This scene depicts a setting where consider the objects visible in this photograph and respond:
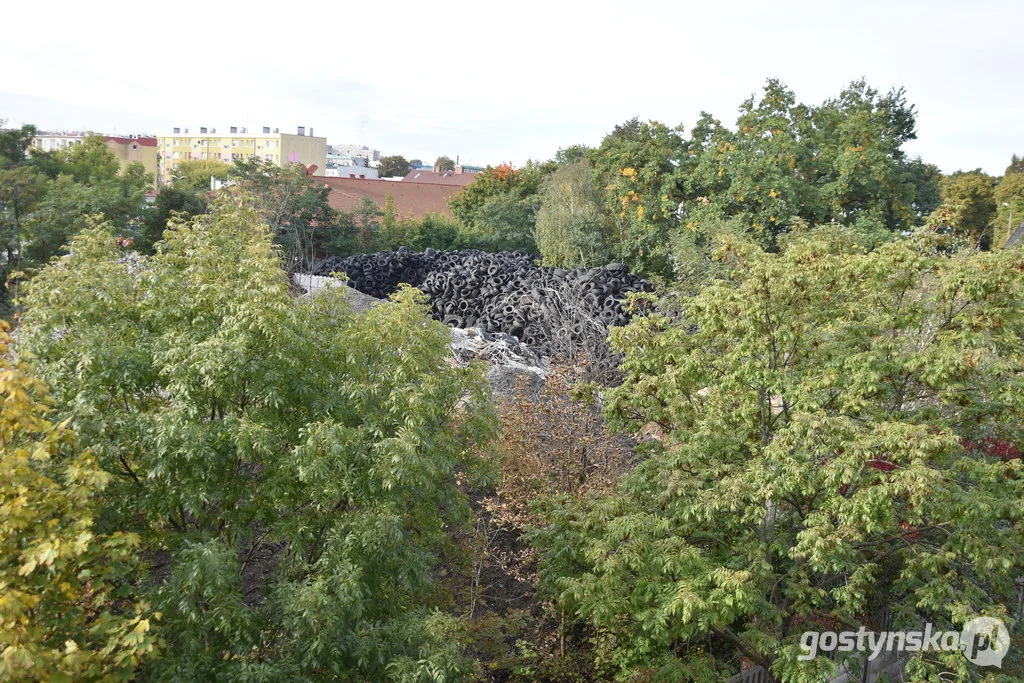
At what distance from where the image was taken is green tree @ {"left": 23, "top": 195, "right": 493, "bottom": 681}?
7.36 meters

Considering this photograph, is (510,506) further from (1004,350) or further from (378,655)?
(1004,350)

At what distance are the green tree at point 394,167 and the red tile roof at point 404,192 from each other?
2367 inches

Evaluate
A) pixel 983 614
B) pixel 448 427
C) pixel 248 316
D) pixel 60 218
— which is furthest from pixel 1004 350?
pixel 60 218

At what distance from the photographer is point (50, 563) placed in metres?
5.90

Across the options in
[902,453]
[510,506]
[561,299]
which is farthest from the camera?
[561,299]

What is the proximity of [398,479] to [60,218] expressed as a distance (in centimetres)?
2530

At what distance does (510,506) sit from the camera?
1267 centimetres

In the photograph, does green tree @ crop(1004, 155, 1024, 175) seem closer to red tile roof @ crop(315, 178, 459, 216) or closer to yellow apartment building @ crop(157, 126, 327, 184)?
red tile roof @ crop(315, 178, 459, 216)

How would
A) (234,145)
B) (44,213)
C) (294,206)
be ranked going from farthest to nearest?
(234,145)
(294,206)
(44,213)

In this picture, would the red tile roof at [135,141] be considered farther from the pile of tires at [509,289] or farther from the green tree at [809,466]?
the green tree at [809,466]

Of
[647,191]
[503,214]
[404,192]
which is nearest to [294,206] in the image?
[503,214]

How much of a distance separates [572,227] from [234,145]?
96.9 meters

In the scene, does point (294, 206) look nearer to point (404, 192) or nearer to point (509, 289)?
point (509, 289)

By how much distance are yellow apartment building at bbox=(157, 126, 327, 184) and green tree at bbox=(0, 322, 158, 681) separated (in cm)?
9882
